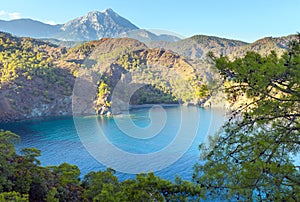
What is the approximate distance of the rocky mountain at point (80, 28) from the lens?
556ft

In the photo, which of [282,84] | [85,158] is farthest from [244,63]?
[85,158]

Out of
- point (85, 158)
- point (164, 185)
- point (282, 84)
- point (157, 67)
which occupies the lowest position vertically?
point (85, 158)

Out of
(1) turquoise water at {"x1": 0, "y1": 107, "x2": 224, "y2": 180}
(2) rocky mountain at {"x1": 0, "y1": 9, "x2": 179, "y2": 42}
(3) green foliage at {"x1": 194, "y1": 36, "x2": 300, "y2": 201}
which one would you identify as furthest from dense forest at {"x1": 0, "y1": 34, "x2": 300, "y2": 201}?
(2) rocky mountain at {"x1": 0, "y1": 9, "x2": 179, "y2": 42}

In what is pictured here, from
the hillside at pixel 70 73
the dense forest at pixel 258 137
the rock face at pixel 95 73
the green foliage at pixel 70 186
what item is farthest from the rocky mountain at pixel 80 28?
the dense forest at pixel 258 137

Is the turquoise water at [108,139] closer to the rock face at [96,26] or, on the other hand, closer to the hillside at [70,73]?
Result: the hillside at [70,73]

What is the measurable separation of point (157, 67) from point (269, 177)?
63.9 metres

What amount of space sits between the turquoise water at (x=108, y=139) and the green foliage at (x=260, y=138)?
11868 mm

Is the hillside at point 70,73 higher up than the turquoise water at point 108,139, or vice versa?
the hillside at point 70,73

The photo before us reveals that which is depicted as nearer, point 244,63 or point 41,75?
point 244,63

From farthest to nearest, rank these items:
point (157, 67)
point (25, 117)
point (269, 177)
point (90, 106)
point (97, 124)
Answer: point (157, 67), point (90, 106), point (25, 117), point (97, 124), point (269, 177)

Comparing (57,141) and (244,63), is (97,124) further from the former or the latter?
(244,63)

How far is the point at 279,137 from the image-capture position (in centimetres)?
378

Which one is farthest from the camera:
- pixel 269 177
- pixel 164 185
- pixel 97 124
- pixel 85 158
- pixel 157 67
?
pixel 157 67

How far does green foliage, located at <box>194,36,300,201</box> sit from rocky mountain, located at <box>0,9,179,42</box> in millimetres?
161606
